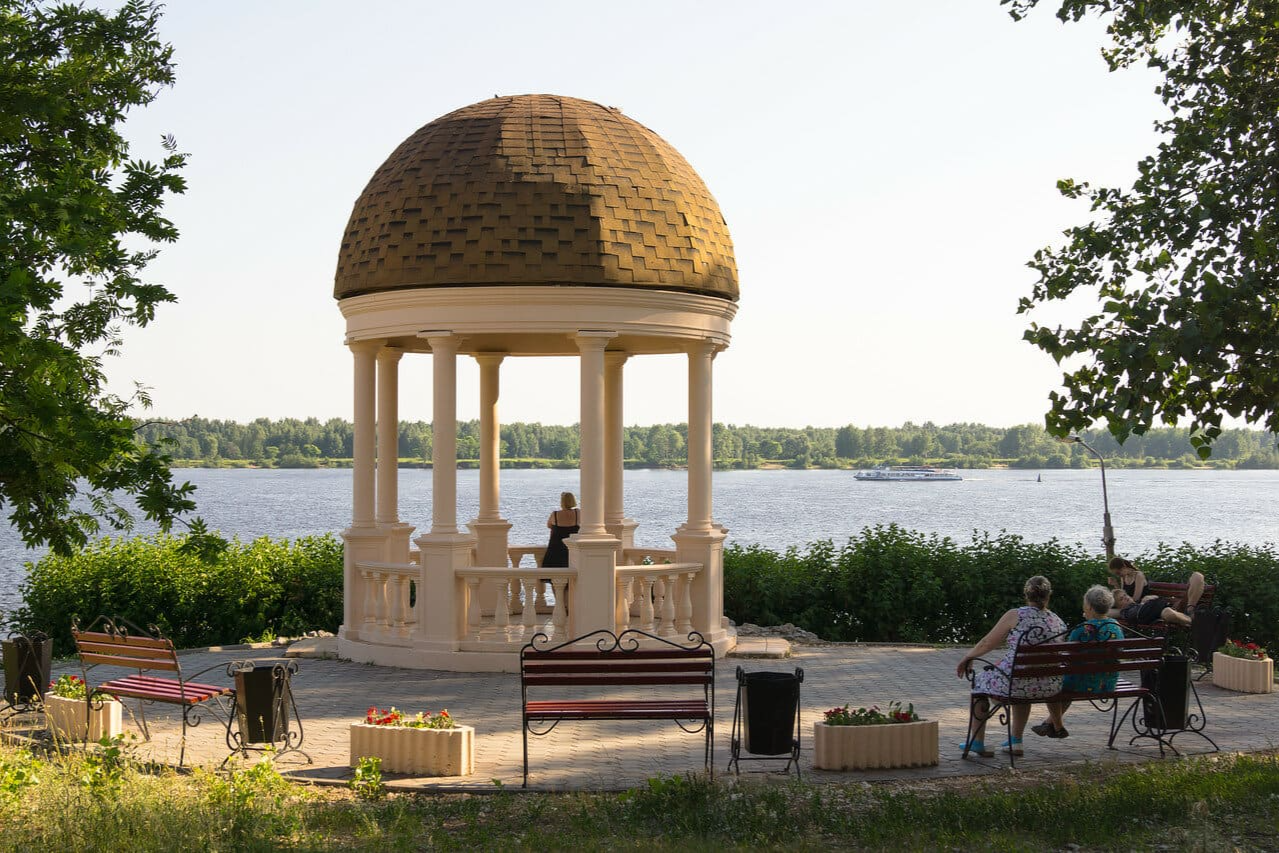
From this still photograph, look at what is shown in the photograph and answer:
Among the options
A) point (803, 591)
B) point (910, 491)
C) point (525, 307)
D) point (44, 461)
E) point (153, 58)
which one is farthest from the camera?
point (910, 491)

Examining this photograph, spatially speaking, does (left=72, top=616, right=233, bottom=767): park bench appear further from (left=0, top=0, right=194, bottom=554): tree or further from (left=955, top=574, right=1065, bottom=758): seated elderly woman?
(left=955, top=574, right=1065, bottom=758): seated elderly woman

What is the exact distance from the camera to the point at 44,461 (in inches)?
A: 359

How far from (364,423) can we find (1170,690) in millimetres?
10126

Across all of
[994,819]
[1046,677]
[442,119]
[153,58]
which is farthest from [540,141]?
[994,819]

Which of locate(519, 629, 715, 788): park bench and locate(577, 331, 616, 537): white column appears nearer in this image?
locate(519, 629, 715, 788): park bench

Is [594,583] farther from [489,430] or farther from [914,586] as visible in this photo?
[914,586]

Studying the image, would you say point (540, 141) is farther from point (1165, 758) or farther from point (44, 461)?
point (1165, 758)

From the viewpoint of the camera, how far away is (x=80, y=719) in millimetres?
11938

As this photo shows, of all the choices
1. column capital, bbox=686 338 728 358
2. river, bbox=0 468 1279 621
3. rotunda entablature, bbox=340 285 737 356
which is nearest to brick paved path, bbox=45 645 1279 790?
column capital, bbox=686 338 728 358

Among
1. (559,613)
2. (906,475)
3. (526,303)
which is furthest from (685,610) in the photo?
(906,475)

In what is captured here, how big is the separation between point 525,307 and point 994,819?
8477 mm

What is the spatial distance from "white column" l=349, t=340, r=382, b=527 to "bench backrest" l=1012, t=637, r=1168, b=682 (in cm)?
927

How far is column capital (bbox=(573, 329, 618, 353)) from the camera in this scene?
51.5 ft

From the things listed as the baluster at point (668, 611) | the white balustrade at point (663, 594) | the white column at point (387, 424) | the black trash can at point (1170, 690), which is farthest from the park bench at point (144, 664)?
the black trash can at point (1170, 690)
